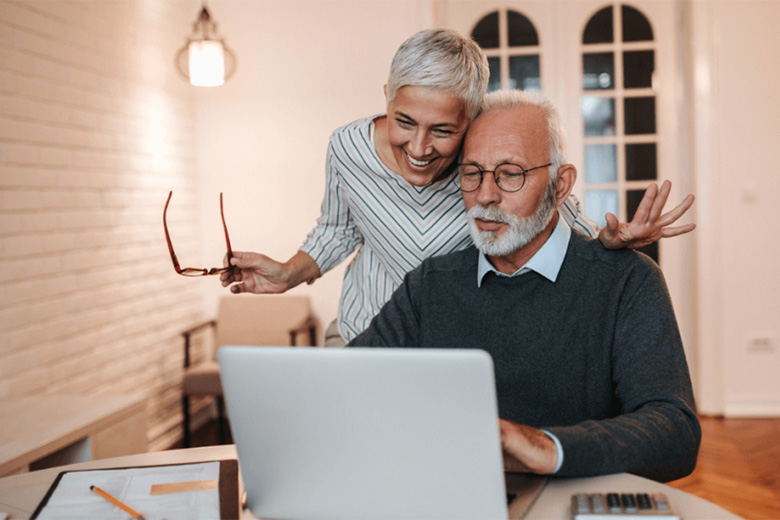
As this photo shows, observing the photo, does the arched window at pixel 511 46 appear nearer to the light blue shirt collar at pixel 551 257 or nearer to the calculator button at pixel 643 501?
the light blue shirt collar at pixel 551 257

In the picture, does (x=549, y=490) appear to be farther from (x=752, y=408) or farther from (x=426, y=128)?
(x=752, y=408)

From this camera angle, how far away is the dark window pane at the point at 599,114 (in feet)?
14.2

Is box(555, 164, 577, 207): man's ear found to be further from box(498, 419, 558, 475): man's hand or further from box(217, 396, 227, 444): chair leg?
box(217, 396, 227, 444): chair leg

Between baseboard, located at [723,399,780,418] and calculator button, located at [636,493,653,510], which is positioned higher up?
calculator button, located at [636,493,653,510]

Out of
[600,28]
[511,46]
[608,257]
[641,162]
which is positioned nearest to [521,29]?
[511,46]

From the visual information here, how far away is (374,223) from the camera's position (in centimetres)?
188

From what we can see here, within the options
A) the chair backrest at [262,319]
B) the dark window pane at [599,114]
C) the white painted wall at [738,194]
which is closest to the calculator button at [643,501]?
the chair backrest at [262,319]

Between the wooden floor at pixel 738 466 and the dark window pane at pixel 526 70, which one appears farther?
the dark window pane at pixel 526 70

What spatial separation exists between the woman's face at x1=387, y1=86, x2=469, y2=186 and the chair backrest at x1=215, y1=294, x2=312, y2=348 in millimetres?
2463

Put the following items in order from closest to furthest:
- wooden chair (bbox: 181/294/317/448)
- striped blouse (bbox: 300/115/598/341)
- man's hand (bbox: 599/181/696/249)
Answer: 1. man's hand (bbox: 599/181/696/249)
2. striped blouse (bbox: 300/115/598/341)
3. wooden chair (bbox: 181/294/317/448)

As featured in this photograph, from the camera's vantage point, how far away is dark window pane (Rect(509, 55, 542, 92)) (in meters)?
4.36

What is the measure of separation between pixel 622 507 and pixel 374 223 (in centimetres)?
111

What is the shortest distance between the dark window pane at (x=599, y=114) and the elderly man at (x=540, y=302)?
300 centimetres

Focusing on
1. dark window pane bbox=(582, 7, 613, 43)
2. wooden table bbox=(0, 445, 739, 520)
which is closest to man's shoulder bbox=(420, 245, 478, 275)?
wooden table bbox=(0, 445, 739, 520)
